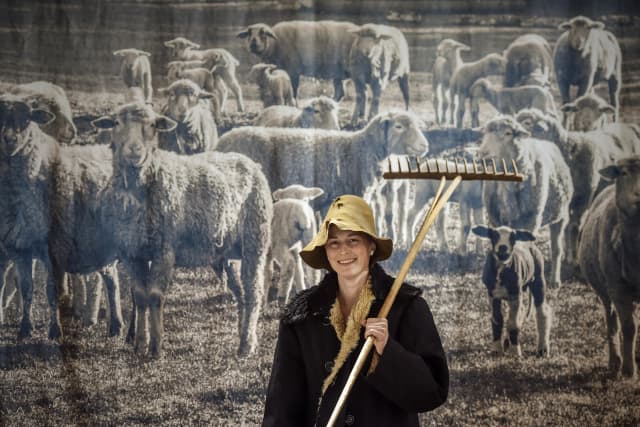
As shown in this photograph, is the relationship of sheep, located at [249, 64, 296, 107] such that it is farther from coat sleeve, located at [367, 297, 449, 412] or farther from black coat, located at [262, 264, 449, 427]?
coat sleeve, located at [367, 297, 449, 412]

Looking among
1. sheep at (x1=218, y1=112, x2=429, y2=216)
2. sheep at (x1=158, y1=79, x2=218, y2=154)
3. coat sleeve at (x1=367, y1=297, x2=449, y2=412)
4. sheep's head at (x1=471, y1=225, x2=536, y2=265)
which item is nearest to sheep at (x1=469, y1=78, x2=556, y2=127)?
sheep at (x1=218, y1=112, x2=429, y2=216)

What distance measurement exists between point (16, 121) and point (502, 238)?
340 centimetres

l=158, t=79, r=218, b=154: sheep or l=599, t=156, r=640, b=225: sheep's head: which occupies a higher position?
l=158, t=79, r=218, b=154: sheep

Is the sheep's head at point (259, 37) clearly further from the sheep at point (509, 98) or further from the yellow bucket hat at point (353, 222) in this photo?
the yellow bucket hat at point (353, 222)

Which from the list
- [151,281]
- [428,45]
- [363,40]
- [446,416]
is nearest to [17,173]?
[151,281]

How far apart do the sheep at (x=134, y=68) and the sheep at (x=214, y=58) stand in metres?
0.20

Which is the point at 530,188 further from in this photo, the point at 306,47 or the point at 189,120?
the point at 189,120

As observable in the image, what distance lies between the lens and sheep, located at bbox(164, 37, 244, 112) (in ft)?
17.6

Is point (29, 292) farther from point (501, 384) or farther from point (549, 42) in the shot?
point (549, 42)

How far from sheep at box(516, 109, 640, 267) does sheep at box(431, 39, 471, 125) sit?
0.54m

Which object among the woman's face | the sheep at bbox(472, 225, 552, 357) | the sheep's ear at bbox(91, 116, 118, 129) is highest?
the sheep's ear at bbox(91, 116, 118, 129)

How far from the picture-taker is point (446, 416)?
17.1 ft

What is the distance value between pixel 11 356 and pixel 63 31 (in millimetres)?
2205

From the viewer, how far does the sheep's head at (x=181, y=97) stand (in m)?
5.36
